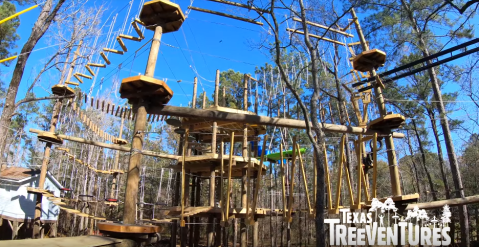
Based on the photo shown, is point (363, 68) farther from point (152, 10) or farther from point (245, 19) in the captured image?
point (152, 10)

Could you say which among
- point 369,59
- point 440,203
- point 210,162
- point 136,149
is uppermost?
point 369,59

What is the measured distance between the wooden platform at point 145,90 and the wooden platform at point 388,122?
3196 mm

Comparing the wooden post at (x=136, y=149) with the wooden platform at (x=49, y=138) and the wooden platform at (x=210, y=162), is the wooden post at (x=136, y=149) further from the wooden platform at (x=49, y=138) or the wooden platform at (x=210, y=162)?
the wooden platform at (x=49, y=138)

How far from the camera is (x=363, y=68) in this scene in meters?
5.21

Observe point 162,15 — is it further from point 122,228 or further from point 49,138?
point 49,138

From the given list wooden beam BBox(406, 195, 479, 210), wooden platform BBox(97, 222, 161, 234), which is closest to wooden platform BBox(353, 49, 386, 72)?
wooden beam BBox(406, 195, 479, 210)

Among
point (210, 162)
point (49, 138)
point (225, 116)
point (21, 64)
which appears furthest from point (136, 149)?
point (49, 138)

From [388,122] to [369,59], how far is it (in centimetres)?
103

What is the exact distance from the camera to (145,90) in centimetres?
378

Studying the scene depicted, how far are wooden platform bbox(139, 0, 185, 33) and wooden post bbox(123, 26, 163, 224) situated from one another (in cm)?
10

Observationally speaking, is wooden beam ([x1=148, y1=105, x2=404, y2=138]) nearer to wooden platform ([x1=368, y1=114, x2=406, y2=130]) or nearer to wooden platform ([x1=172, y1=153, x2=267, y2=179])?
wooden platform ([x1=368, y1=114, x2=406, y2=130])

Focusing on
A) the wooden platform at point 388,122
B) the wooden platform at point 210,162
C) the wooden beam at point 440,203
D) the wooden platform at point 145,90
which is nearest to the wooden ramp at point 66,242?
the wooden platform at point 145,90

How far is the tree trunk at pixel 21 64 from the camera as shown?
5617 millimetres

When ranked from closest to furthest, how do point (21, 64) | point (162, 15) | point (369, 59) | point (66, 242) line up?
point (66, 242), point (162, 15), point (369, 59), point (21, 64)
